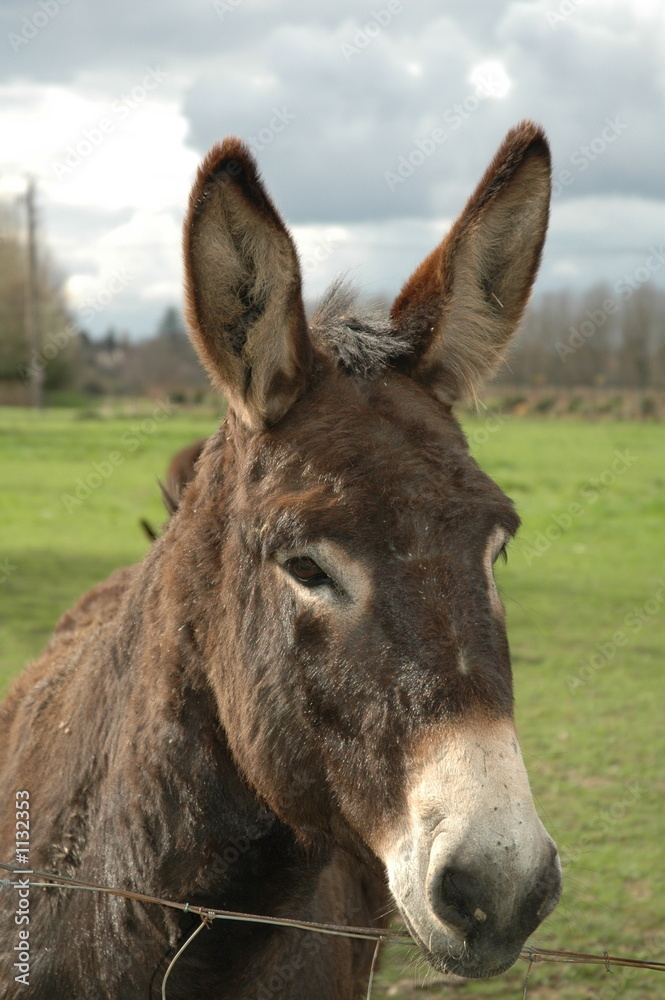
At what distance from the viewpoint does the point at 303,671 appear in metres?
2.02

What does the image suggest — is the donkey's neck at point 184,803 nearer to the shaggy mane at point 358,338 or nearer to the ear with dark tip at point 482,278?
the shaggy mane at point 358,338

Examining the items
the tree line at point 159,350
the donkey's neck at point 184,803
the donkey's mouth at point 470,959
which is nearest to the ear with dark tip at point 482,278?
the donkey's neck at point 184,803

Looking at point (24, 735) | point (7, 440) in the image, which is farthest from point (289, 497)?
point (7, 440)

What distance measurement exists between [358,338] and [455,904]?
1.43 meters

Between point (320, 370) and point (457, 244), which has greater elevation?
point (457, 244)

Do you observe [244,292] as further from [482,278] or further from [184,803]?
[184,803]

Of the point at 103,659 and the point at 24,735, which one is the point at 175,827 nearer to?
the point at 103,659

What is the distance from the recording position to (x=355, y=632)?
1953 mm

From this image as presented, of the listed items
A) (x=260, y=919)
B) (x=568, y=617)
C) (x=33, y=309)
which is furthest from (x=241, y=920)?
(x=33, y=309)

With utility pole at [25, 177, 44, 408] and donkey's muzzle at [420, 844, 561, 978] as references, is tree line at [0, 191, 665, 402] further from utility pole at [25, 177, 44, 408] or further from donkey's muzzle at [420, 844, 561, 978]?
donkey's muzzle at [420, 844, 561, 978]

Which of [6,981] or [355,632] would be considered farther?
[6,981]

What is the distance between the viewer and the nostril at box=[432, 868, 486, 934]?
5.55 ft

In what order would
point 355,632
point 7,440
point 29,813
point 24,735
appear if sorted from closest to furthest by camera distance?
point 355,632 → point 29,813 → point 24,735 → point 7,440

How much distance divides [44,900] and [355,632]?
1.24 m
